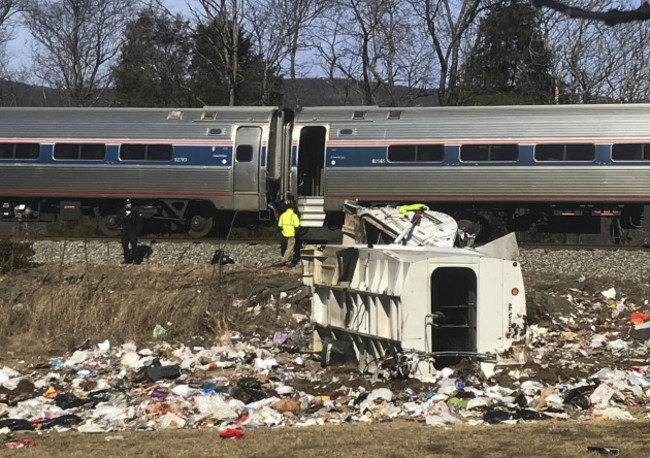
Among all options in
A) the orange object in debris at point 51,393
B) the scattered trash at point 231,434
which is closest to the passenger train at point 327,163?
the orange object in debris at point 51,393

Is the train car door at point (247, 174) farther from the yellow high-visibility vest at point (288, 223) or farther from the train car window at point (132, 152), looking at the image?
the yellow high-visibility vest at point (288, 223)

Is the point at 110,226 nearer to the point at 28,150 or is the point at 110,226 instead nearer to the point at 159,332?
the point at 28,150

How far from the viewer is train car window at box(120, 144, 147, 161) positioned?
2106 cm

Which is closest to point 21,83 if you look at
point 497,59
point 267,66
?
point 267,66

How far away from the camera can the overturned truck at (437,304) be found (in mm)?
10078

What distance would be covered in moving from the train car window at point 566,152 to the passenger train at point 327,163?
0.09ft

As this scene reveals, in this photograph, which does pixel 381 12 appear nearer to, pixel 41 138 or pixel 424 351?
pixel 41 138

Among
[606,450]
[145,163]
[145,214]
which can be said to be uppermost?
[145,163]

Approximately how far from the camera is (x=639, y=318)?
44.8 feet

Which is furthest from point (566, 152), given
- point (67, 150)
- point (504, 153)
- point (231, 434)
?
point (231, 434)

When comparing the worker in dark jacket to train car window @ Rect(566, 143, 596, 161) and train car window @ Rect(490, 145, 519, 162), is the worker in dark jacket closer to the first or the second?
train car window @ Rect(490, 145, 519, 162)

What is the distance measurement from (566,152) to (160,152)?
30.7 feet

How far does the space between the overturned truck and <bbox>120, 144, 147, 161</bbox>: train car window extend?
10816 millimetres

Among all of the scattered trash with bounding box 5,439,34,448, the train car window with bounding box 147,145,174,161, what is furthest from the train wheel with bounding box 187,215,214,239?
the scattered trash with bounding box 5,439,34,448
